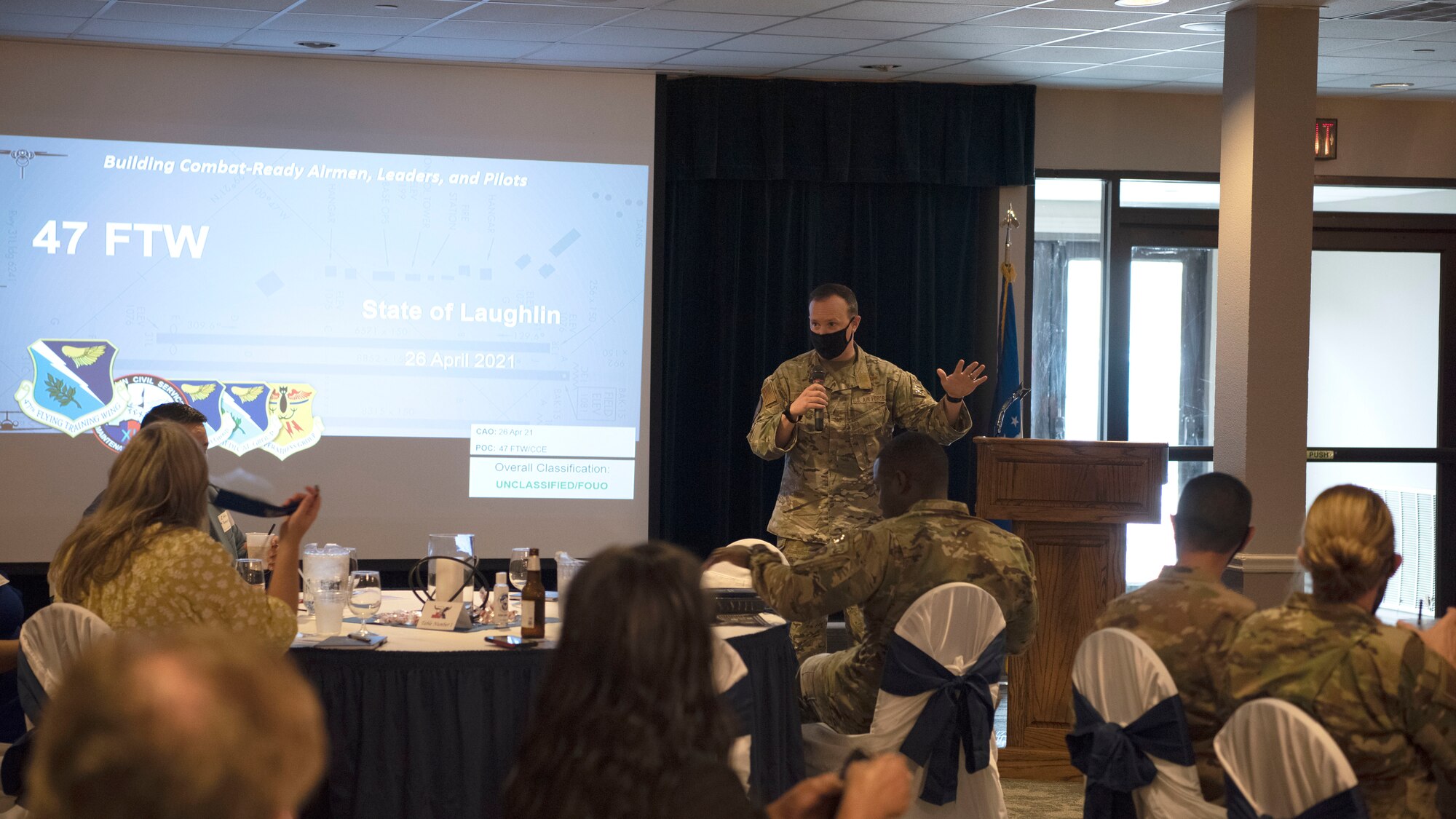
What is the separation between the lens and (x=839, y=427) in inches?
181

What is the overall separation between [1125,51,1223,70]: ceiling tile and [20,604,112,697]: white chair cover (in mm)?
5189

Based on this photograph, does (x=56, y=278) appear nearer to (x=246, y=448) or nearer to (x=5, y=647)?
(x=246, y=448)

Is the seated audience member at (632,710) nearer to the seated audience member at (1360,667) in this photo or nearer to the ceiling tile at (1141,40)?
the seated audience member at (1360,667)

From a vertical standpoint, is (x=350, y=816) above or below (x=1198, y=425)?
below

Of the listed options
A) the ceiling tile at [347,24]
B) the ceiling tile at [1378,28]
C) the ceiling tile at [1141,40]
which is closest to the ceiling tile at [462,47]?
the ceiling tile at [347,24]

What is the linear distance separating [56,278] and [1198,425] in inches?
232

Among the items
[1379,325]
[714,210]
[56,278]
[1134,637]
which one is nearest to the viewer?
[1134,637]

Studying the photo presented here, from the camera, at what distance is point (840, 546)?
299cm

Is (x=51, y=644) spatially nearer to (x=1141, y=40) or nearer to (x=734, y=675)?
(x=734, y=675)

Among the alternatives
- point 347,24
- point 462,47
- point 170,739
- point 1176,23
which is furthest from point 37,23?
point 170,739

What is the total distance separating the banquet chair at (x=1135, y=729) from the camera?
7.89ft

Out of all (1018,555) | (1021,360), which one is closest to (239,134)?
(1021,360)

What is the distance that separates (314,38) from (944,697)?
4.42 m

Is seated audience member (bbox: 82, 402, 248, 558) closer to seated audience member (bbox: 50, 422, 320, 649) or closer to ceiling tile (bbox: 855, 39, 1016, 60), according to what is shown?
seated audience member (bbox: 50, 422, 320, 649)
